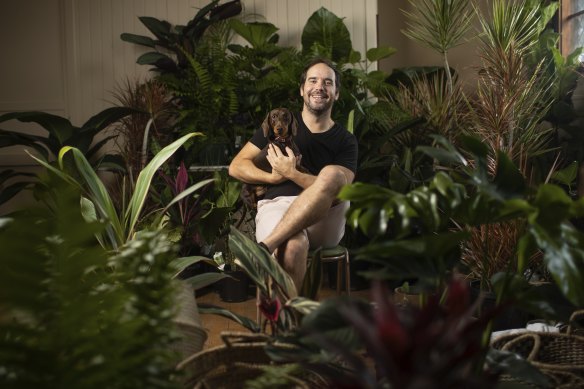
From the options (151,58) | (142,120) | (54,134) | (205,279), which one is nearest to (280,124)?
(205,279)

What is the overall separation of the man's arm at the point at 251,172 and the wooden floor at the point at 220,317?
701 mm

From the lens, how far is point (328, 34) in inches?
195

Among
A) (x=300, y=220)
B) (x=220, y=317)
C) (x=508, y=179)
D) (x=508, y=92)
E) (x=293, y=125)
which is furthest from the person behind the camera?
A: (x=220, y=317)

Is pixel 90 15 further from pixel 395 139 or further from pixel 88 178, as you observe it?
pixel 88 178

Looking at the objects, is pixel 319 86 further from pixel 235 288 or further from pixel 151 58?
pixel 151 58

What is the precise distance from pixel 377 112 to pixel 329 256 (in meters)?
1.93

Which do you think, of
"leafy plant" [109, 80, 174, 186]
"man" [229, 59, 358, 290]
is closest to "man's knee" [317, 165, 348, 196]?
"man" [229, 59, 358, 290]

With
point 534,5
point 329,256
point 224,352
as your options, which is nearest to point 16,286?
point 224,352

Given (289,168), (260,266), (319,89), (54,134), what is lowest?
(260,266)

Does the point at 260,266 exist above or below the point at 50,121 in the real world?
below

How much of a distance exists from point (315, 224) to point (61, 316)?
7.54 feet

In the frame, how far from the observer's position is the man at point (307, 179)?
285cm

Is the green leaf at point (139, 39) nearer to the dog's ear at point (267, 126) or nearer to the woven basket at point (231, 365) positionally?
the dog's ear at point (267, 126)

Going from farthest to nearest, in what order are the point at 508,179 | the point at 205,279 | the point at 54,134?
the point at 54,134 → the point at 205,279 → the point at 508,179
